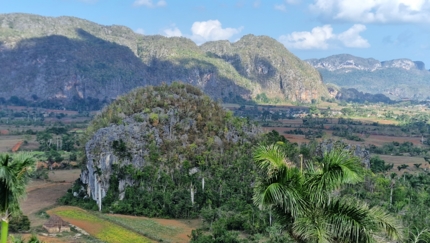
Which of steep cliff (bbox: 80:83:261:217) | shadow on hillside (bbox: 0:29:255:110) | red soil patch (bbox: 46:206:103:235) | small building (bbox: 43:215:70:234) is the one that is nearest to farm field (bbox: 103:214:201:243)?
steep cliff (bbox: 80:83:261:217)

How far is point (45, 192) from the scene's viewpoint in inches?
1474

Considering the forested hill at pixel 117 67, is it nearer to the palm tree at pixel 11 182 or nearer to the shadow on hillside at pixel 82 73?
the shadow on hillside at pixel 82 73

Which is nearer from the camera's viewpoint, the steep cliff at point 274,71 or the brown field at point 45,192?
the brown field at point 45,192

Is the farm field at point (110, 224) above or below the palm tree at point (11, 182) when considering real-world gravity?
below

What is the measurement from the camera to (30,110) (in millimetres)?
120688

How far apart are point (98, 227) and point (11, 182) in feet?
69.4

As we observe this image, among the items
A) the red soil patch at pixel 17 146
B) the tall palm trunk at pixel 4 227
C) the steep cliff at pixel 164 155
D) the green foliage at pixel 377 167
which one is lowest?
the green foliage at pixel 377 167

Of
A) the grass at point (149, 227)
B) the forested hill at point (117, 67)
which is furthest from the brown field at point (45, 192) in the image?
the forested hill at point (117, 67)

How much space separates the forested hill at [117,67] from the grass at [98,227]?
358 ft

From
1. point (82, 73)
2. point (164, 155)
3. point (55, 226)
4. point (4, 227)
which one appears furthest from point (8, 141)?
point (82, 73)

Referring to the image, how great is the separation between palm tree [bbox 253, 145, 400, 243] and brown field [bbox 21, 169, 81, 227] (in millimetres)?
23258

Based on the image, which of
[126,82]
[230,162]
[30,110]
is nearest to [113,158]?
[230,162]

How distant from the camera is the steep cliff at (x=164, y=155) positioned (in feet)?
103

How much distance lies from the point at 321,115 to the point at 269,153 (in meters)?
111
